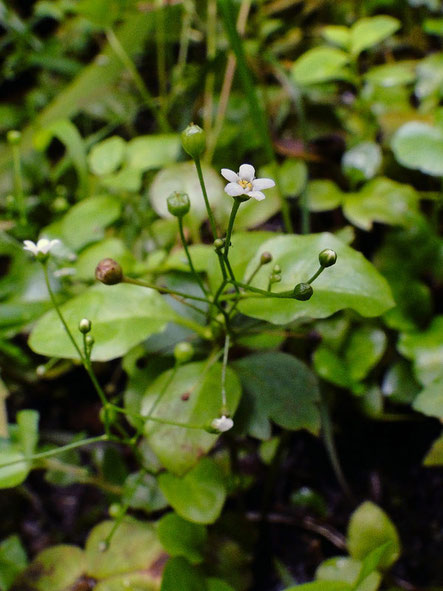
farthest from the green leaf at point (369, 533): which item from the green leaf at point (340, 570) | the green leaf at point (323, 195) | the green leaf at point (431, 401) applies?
the green leaf at point (323, 195)

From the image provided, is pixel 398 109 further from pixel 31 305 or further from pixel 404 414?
pixel 31 305

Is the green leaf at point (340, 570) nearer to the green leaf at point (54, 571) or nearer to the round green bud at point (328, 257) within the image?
the green leaf at point (54, 571)

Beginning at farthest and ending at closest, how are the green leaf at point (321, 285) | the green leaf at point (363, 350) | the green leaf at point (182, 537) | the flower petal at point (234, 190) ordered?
the green leaf at point (363, 350) → the green leaf at point (182, 537) → the green leaf at point (321, 285) → the flower petal at point (234, 190)

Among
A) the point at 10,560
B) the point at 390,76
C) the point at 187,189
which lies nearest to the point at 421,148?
the point at 390,76

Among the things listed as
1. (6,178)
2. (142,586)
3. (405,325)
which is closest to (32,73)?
(6,178)

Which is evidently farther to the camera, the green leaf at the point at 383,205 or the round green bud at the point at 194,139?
the green leaf at the point at 383,205

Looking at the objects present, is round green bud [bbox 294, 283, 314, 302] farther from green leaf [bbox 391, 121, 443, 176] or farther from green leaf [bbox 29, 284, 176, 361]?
green leaf [bbox 391, 121, 443, 176]

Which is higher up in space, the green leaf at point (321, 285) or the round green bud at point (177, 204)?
the round green bud at point (177, 204)
